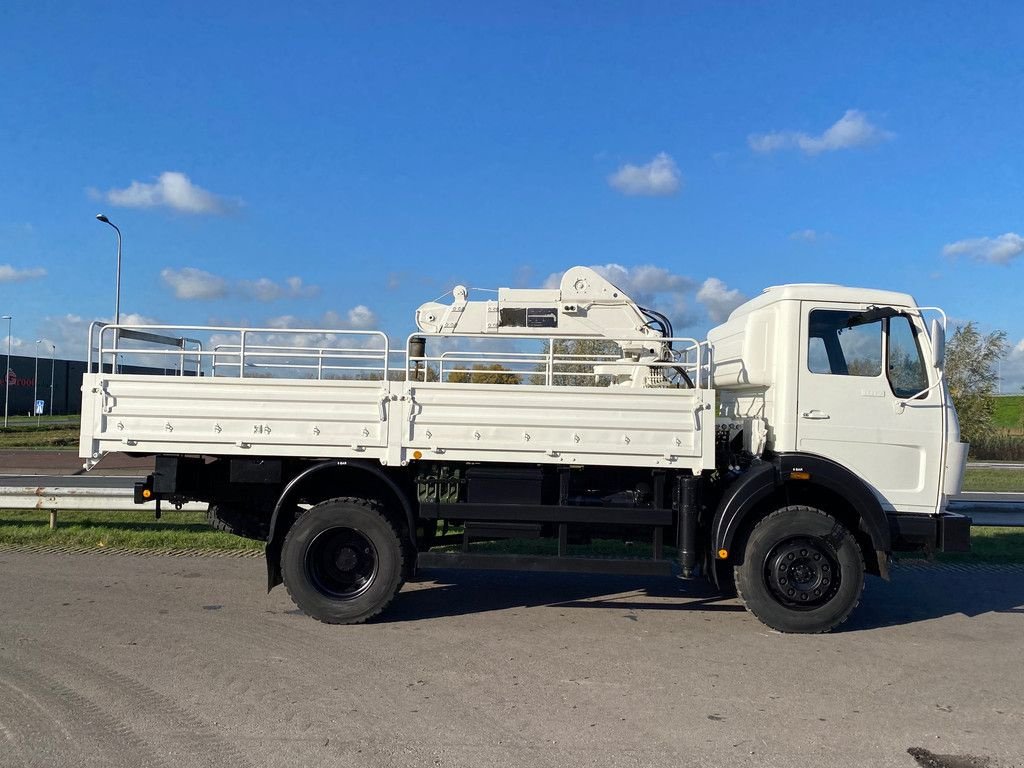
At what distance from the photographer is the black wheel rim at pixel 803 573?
585 cm

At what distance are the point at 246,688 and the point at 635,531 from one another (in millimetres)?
3275

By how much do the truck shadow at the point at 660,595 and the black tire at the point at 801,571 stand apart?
15.6 inches

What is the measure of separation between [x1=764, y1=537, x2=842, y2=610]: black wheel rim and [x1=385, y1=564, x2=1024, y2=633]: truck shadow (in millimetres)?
453

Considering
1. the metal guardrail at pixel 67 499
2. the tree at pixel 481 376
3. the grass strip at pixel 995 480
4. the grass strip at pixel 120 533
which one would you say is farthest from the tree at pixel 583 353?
the grass strip at pixel 995 480

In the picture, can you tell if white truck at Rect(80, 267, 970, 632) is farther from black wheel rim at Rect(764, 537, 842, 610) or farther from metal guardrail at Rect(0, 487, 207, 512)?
metal guardrail at Rect(0, 487, 207, 512)

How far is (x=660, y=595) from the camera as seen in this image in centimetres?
698

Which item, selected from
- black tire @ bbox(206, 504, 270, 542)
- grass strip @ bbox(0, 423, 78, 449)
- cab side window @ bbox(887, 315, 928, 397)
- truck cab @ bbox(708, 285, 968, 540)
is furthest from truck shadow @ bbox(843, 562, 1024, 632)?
grass strip @ bbox(0, 423, 78, 449)

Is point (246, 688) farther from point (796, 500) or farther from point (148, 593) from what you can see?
point (796, 500)

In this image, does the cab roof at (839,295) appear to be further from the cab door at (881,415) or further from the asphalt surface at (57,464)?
the asphalt surface at (57,464)

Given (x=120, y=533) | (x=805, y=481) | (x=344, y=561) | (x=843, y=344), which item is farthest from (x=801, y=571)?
(x=120, y=533)

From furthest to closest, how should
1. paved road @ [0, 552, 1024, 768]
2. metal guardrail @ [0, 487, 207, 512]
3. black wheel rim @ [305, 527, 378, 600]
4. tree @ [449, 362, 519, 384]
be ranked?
metal guardrail @ [0, 487, 207, 512], tree @ [449, 362, 519, 384], black wheel rim @ [305, 527, 378, 600], paved road @ [0, 552, 1024, 768]

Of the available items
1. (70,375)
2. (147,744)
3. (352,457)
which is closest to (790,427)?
(352,457)

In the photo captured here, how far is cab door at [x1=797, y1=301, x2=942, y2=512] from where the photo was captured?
595cm

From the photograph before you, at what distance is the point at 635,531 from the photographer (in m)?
6.21
